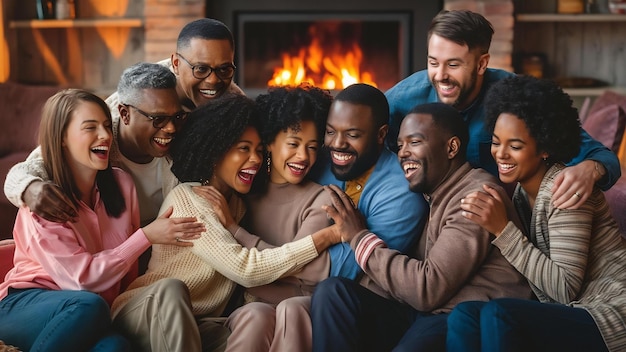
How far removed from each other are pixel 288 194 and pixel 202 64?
58 centimetres

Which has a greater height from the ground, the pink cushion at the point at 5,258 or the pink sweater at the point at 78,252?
the pink sweater at the point at 78,252

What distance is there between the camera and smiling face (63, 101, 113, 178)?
2307 millimetres

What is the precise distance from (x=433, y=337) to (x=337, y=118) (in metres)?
0.65

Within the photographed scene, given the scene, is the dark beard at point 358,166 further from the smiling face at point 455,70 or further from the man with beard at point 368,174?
the smiling face at point 455,70

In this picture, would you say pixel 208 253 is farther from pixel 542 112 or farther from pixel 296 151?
pixel 542 112

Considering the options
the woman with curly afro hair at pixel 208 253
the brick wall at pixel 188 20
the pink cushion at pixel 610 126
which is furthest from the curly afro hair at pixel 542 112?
the brick wall at pixel 188 20

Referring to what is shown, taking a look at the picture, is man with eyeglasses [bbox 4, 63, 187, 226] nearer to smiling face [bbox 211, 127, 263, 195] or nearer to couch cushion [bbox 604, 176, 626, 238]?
smiling face [bbox 211, 127, 263, 195]

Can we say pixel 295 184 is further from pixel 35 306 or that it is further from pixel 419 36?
pixel 419 36

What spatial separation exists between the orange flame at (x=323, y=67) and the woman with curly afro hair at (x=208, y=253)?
252 cm

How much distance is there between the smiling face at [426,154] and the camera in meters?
2.30

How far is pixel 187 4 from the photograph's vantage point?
15.8 ft

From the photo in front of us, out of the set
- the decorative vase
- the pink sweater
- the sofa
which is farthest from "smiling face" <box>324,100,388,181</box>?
the decorative vase

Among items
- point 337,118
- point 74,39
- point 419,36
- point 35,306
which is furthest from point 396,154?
point 74,39

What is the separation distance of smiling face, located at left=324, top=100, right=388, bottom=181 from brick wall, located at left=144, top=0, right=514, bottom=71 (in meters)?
2.50
